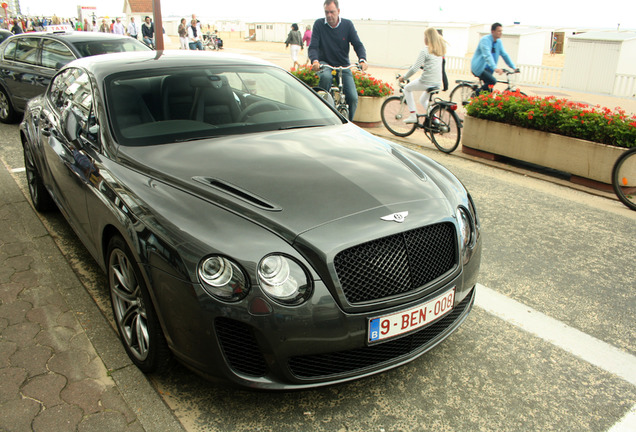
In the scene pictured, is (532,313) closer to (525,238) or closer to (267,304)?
(525,238)

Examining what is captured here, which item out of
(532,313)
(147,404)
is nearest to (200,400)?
(147,404)

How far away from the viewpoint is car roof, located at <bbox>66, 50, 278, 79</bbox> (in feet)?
12.5

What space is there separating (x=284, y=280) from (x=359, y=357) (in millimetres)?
505

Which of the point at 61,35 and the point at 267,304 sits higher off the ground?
the point at 61,35

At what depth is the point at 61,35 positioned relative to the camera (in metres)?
9.28

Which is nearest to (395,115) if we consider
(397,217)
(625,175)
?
(625,175)

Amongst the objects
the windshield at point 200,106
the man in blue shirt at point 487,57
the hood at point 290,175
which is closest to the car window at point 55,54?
the windshield at point 200,106

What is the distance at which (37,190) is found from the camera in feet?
16.8

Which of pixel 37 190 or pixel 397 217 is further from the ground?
pixel 397 217

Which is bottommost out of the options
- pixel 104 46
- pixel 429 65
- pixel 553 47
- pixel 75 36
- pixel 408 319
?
pixel 408 319

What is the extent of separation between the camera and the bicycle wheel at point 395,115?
9445mm

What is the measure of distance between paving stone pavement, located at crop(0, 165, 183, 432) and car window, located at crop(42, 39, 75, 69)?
18.1 feet

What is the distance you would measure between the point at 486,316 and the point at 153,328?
212 cm

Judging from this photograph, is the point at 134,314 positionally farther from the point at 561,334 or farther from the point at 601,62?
the point at 601,62
